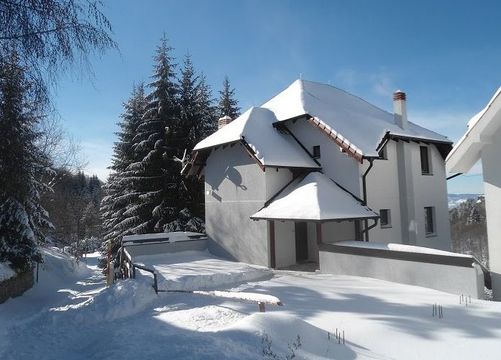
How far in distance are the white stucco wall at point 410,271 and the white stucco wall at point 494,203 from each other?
0.60m

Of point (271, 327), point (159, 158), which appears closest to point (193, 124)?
point (159, 158)

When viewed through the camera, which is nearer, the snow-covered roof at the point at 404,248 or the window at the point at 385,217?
the snow-covered roof at the point at 404,248

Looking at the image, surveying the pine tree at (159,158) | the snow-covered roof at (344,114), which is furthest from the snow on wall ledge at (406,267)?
the pine tree at (159,158)

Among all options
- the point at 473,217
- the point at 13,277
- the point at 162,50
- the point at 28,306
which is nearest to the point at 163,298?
the point at 28,306

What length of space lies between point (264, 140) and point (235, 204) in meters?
3.37

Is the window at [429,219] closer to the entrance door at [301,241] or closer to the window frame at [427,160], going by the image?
the window frame at [427,160]

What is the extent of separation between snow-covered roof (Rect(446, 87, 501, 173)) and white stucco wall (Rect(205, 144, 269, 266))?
7.92m

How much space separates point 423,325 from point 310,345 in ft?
Result: 8.48

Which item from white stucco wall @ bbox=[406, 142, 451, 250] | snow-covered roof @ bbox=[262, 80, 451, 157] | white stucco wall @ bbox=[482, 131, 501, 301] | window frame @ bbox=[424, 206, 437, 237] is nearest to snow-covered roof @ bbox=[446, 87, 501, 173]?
white stucco wall @ bbox=[482, 131, 501, 301]

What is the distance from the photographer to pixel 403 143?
19078mm

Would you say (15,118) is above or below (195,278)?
above

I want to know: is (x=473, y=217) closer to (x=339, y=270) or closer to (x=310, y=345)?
(x=339, y=270)

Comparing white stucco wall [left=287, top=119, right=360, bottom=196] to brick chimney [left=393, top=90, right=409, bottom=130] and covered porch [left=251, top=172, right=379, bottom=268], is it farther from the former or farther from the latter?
brick chimney [left=393, top=90, right=409, bottom=130]

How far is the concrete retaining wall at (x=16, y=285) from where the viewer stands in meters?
13.9
